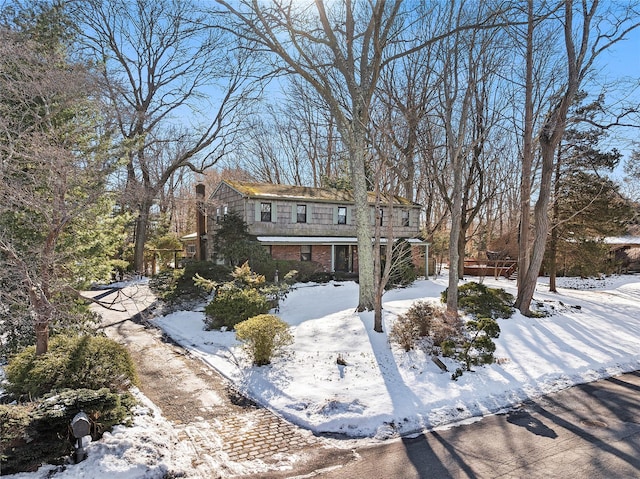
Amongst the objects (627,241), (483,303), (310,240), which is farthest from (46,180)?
(627,241)

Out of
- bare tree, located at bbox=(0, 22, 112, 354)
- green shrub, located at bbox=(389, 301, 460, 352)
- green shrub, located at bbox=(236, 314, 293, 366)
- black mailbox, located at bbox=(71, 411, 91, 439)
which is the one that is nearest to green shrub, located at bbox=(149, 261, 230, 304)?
bare tree, located at bbox=(0, 22, 112, 354)

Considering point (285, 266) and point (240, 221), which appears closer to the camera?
point (285, 266)

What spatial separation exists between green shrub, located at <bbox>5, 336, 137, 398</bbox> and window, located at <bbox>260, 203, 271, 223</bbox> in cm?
1445

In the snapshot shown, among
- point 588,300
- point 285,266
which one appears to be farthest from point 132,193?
point 588,300

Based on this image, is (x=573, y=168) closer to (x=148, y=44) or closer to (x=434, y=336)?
(x=434, y=336)

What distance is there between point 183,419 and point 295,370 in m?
2.63

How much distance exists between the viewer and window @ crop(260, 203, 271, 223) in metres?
20.9

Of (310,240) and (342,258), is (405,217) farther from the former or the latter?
(310,240)

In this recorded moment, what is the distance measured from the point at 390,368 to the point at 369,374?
57 cm

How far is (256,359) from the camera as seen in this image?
8523mm

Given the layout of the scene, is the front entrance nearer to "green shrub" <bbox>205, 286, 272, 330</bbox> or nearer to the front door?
the front door

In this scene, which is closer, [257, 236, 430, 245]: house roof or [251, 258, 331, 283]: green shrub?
[251, 258, 331, 283]: green shrub

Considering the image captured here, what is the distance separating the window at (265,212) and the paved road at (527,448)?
16225 millimetres

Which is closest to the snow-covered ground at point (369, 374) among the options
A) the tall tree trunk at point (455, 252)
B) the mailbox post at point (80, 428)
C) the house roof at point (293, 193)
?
the mailbox post at point (80, 428)
